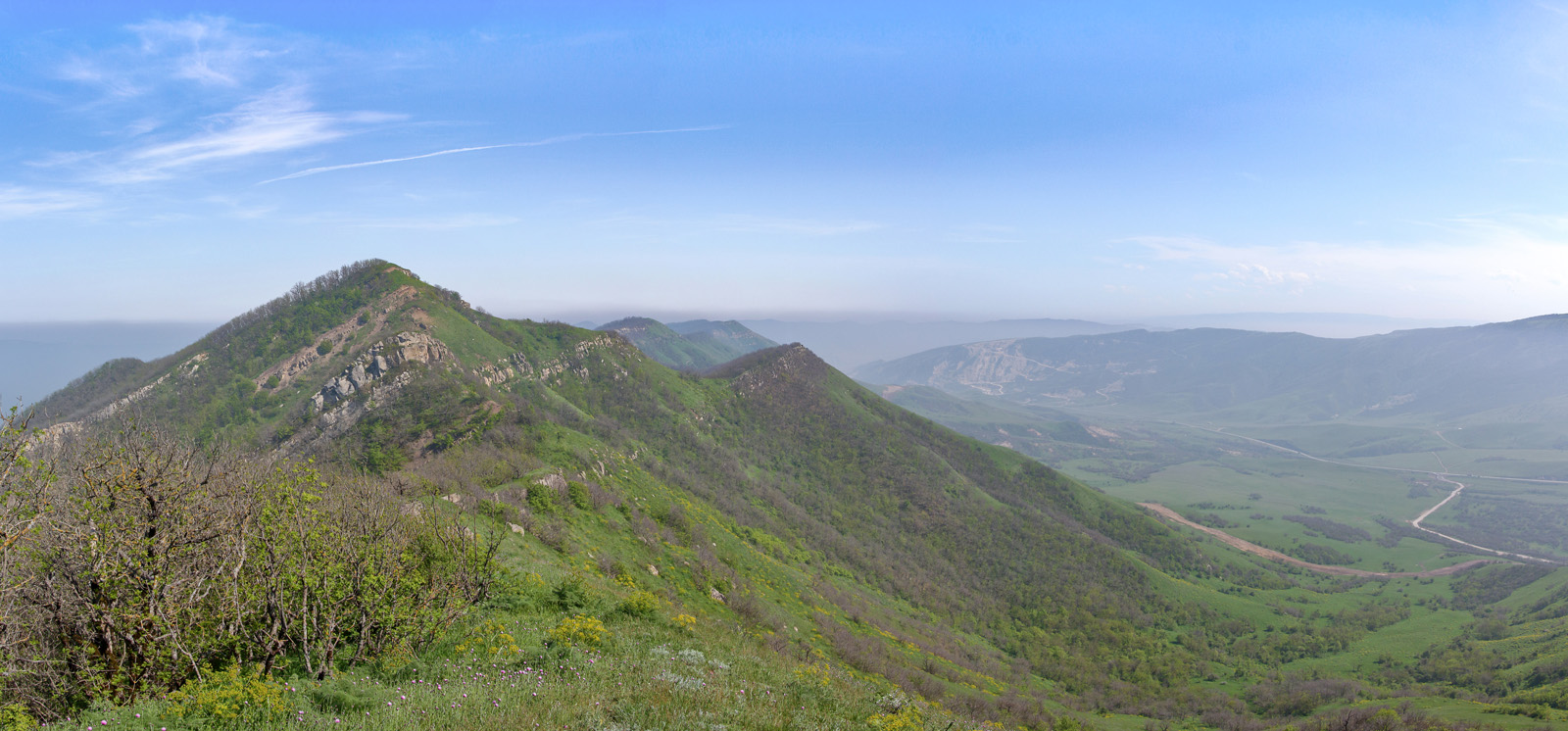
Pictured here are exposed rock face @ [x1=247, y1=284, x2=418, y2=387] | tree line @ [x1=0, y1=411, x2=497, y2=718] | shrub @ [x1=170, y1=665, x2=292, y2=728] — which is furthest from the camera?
exposed rock face @ [x1=247, y1=284, x2=418, y2=387]

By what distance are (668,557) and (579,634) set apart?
2663cm

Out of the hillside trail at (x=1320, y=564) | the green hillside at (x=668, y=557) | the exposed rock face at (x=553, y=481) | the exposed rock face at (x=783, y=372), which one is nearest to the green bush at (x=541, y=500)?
the green hillside at (x=668, y=557)

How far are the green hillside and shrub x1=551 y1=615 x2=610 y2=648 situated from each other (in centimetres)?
10

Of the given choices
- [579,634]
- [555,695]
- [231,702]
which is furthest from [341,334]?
[555,695]

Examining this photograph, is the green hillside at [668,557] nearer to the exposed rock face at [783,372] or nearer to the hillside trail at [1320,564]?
the exposed rock face at [783,372]

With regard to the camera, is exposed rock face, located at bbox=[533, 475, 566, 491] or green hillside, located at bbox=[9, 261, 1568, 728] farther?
exposed rock face, located at bbox=[533, 475, 566, 491]

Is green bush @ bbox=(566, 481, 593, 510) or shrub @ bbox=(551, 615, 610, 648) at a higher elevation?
shrub @ bbox=(551, 615, 610, 648)

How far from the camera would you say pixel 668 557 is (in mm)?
43844

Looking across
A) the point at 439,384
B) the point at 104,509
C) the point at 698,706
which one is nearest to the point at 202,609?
the point at 104,509

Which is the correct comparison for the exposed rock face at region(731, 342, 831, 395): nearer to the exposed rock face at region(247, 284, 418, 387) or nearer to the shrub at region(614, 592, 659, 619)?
the exposed rock face at region(247, 284, 418, 387)

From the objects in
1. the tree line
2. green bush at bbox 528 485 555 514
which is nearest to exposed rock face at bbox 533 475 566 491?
green bush at bbox 528 485 555 514

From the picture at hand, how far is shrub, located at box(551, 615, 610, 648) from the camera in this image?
17.6 meters

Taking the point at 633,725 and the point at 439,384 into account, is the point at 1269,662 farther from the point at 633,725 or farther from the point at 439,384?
the point at 439,384

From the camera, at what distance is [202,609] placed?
13.3 m
